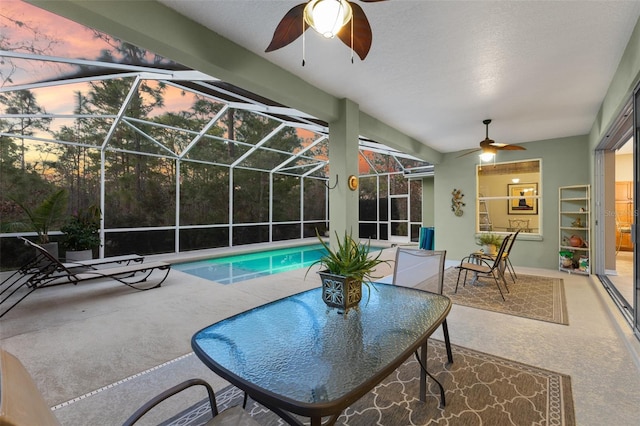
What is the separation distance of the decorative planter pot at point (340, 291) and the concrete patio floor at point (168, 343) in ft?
3.67

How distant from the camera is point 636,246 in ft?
8.61

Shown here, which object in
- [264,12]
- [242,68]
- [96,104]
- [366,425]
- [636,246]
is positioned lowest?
[366,425]

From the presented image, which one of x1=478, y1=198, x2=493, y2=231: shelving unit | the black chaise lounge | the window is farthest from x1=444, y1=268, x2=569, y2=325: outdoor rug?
the black chaise lounge

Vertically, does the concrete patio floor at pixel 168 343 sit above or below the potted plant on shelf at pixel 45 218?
below

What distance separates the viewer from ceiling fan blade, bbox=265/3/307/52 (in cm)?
160

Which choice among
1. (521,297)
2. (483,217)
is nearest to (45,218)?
(521,297)

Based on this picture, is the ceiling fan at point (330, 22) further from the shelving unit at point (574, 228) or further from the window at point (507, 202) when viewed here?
the window at point (507, 202)

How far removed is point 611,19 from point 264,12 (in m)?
2.88

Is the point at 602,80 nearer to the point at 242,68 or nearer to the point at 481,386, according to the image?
the point at 481,386

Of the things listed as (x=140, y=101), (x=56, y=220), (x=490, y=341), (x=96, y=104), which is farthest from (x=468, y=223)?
(x=56, y=220)

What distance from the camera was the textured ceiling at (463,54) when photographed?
2.27 meters

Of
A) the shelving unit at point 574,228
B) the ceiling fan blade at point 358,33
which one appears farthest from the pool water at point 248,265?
the shelving unit at point 574,228

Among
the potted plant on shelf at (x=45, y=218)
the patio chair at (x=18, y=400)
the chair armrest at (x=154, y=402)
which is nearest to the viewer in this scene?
the patio chair at (x=18, y=400)

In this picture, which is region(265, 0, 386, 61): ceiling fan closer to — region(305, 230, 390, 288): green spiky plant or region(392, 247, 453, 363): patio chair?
region(305, 230, 390, 288): green spiky plant
